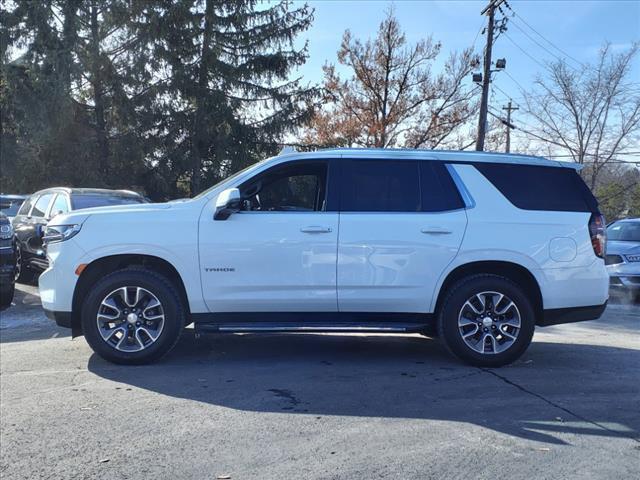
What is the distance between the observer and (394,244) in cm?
552

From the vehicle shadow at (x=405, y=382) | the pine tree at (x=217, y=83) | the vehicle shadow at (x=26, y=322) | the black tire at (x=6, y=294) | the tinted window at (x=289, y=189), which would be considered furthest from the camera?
the pine tree at (x=217, y=83)

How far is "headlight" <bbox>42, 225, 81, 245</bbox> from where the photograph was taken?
5.52 metres

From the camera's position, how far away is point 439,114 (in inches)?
1380

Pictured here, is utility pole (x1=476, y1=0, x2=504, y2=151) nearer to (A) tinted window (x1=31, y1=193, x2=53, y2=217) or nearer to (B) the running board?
(A) tinted window (x1=31, y1=193, x2=53, y2=217)

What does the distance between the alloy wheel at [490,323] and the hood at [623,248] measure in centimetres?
675

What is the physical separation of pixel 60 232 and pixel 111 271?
23.2 inches

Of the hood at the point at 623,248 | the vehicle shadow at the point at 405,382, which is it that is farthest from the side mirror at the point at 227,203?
the hood at the point at 623,248

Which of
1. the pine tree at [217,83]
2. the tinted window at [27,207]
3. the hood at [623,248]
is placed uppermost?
the pine tree at [217,83]

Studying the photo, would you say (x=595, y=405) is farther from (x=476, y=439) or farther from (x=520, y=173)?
(x=520, y=173)

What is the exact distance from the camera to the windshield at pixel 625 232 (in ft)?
38.9

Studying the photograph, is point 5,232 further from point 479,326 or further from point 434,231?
point 479,326

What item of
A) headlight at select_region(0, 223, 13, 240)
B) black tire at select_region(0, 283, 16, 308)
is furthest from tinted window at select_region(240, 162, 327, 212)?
black tire at select_region(0, 283, 16, 308)

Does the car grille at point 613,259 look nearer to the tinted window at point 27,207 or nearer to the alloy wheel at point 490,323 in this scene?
the alloy wheel at point 490,323

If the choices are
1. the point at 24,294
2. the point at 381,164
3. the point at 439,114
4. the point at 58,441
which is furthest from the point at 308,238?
the point at 439,114
